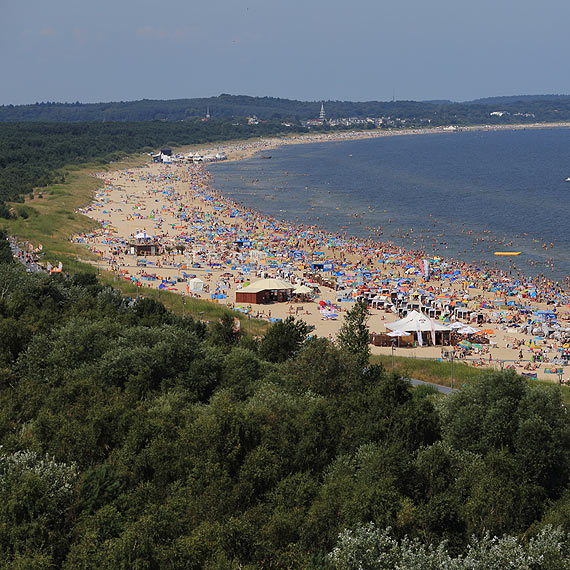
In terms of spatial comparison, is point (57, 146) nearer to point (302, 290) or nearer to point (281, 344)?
point (302, 290)

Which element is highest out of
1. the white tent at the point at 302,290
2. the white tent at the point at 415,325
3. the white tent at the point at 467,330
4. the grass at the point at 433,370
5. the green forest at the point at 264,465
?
the green forest at the point at 264,465

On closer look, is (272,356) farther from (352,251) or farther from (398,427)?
(352,251)

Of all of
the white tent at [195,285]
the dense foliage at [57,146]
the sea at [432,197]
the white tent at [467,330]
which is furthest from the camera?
the dense foliage at [57,146]

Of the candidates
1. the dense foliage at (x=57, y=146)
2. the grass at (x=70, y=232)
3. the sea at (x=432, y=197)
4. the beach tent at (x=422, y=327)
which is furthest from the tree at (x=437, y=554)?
the dense foliage at (x=57, y=146)

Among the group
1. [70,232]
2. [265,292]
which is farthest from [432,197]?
[265,292]

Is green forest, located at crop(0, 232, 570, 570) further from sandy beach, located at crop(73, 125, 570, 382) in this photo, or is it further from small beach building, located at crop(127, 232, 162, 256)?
small beach building, located at crop(127, 232, 162, 256)

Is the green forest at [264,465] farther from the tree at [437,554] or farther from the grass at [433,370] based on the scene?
the grass at [433,370]
